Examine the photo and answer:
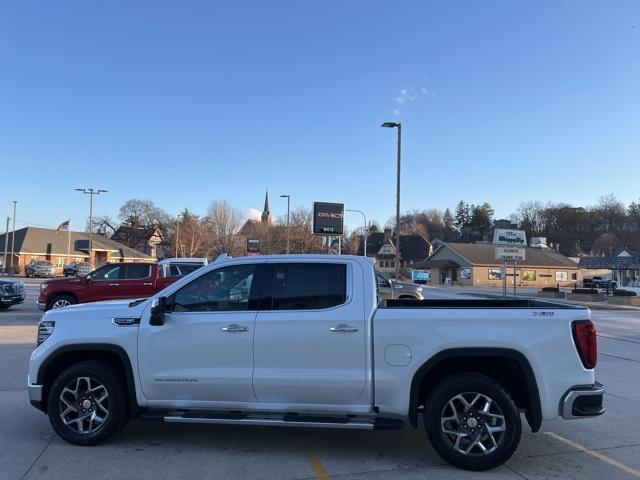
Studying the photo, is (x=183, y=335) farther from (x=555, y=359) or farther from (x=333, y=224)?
(x=333, y=224)

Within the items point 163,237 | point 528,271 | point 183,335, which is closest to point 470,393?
point 183,335

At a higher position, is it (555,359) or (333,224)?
(333,224)

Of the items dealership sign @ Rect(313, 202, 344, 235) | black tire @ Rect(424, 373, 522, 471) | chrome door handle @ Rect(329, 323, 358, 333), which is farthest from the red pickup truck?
dealership sign @ Rect(313, 202, 344, 235)

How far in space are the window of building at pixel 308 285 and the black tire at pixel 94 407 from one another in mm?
1730

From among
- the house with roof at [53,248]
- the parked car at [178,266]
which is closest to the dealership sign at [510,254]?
the parked car at [178,266]

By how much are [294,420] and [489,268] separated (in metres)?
72.4

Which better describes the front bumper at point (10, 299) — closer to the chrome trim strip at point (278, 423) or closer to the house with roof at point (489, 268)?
the chrome trim strip at point (278, 423)

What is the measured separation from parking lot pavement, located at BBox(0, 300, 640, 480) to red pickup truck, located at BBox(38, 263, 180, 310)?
924cm

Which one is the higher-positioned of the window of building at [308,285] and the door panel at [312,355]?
the window of building at [308,285]

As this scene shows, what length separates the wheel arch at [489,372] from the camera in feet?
16.3

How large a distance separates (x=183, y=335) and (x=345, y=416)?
167 centimetres

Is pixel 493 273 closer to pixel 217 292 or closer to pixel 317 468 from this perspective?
pixel 217 292

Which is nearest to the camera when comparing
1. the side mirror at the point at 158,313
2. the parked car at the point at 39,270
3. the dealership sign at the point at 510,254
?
the side mirror at the point at 158,313

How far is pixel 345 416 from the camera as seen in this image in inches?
202
